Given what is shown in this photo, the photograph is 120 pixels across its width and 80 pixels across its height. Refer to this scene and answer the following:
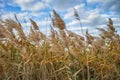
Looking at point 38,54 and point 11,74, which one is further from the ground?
point 38,54

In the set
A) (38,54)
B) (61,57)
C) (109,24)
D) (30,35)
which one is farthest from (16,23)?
(109,24)

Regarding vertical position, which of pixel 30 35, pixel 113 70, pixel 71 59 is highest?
pixel 30 35

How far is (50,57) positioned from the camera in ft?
12.0

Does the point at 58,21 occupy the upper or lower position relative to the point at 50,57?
upper

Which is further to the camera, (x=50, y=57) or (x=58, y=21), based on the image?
(x=50, y=57)

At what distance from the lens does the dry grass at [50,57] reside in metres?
3.44

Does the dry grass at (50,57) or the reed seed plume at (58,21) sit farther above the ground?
the reed seed plume at (58,21)

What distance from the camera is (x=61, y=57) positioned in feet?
12.5

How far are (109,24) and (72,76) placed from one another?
1.87m

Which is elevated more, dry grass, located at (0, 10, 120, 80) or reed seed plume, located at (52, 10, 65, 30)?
reed seed plume, located at (52, 10, 65, 30)

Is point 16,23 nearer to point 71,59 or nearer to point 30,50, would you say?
point 30,50

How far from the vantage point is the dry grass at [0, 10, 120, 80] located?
3.44 metres

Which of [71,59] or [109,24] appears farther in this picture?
[109,24]

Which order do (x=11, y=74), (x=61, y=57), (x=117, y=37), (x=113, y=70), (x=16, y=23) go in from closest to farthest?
1. (x=16, y=23)
2. (x=11, y=74)
3. (x=61, y=57)
4. (x=113, y=70)
5. (x=117, y=37)
